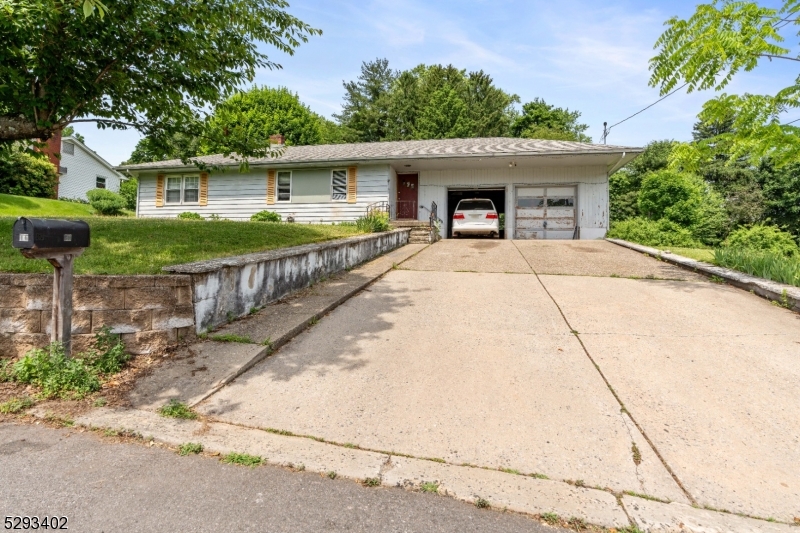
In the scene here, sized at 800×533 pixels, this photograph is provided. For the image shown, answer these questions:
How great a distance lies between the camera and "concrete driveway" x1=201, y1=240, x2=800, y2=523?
91.6 inches

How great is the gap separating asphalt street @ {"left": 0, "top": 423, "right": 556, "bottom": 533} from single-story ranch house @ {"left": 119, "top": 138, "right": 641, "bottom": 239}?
47.7 feet

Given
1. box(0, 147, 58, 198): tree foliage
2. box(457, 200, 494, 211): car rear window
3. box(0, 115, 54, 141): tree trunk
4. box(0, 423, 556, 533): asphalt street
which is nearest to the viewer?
box(0, 423, 556, 533): asphalt street

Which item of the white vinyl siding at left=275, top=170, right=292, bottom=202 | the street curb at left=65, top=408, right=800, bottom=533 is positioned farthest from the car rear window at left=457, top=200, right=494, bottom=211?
the street curb at left=65, top=408, right=800, bottom=533

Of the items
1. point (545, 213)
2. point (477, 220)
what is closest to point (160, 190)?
point (477, 220)

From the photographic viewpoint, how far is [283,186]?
18.1m

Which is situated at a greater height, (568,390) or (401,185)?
(401,185)

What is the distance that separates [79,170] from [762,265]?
38.5m

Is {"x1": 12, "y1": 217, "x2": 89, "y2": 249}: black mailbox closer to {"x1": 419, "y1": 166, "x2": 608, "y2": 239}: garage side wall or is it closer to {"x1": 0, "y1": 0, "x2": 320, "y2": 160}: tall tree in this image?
{"x1": 0, "y1": 0, "x2": 320, "y2": 160}: tall tree

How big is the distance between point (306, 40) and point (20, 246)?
536 centimetres

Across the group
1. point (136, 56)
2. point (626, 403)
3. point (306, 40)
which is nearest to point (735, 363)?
point (626, 403)

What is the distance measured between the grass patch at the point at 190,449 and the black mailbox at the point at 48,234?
1807 mm

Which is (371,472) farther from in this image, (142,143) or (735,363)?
(142,143)

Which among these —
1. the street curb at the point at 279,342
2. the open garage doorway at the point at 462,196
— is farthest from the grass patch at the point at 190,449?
the open garage doorway at the point at 462,196

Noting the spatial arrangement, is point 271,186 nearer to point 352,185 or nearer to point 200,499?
point 352,185
